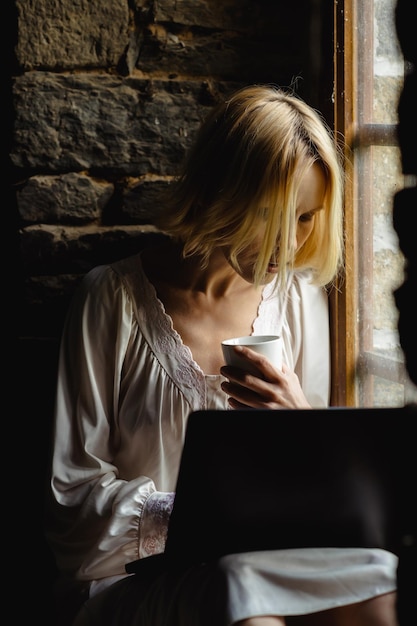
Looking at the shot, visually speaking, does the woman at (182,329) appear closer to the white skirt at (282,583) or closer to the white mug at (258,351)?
the white mug at (258,351)

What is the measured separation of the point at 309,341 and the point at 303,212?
1.23ft

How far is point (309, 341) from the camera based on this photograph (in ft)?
5.87

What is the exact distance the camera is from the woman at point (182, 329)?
1417 mm

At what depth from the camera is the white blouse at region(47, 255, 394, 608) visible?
4.90 feet

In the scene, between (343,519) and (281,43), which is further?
(281,43)

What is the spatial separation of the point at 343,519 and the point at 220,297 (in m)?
0.79

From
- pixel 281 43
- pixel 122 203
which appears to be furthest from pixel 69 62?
pixel 281 43

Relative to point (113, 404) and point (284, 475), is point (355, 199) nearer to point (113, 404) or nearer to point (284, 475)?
point (113, 404)

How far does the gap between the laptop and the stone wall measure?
969 millimetres

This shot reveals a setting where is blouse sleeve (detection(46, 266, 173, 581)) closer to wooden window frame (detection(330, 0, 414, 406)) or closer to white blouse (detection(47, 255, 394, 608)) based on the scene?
white blouse (detection(47, 255, 394, 608))

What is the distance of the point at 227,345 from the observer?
1.37 meters

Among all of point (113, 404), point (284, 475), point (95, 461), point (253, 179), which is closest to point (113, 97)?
point (253, 179)

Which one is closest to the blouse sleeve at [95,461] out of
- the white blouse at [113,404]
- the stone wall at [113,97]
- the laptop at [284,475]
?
the white blouse at [113,404]

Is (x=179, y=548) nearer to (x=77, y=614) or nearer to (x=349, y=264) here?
(x=77, y=614)
